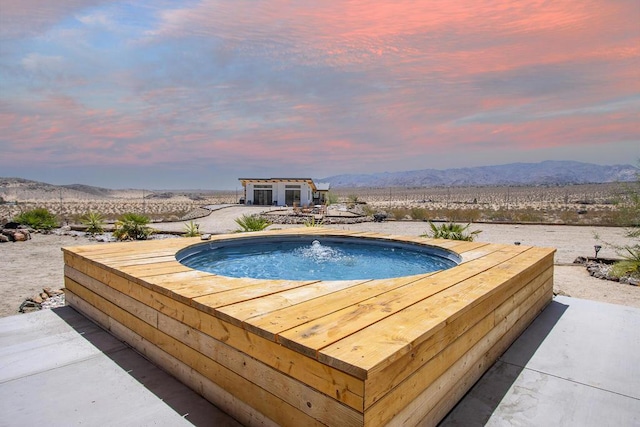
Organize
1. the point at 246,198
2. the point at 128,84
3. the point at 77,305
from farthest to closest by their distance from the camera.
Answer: the point at 246,198 → the point at 128,84 → the point at 77,305

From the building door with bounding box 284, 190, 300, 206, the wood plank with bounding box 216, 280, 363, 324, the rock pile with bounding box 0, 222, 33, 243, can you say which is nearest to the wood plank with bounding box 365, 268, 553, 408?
the wood plank with bounding box 216, 280, 363, 324

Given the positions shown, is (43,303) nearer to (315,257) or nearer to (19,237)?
(315,257)

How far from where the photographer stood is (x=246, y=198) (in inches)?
1361

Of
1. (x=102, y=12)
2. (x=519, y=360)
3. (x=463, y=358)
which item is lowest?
(x=519, y=360)

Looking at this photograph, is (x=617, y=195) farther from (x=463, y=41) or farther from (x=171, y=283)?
(x=171, y=283)

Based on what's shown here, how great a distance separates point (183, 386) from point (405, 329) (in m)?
1.69

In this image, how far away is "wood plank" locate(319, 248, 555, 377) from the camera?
1506 millimetres

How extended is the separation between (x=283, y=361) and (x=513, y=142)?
57.9 m

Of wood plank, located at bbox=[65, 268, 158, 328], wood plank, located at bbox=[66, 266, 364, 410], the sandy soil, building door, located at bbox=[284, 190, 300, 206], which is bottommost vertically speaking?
the sandy soil

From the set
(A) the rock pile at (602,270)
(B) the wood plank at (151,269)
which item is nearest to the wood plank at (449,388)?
(B) the wood plank at (151,269)

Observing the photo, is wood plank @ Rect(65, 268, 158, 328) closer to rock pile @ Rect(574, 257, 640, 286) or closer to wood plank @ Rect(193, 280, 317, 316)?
wood plank @ Rect(193, 280, 317, 316)

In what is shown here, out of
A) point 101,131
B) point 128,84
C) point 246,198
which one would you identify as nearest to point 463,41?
point 128,84

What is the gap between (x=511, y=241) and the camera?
10.6 m

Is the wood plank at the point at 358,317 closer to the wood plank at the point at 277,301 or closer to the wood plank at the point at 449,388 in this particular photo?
the wood plank at the point at 277,301
